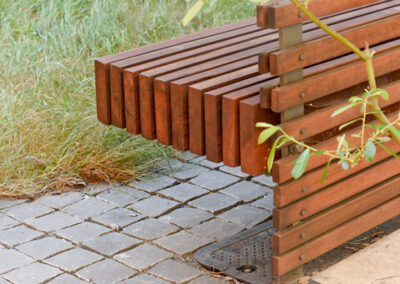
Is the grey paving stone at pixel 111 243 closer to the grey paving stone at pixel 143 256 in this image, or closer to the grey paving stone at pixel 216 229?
the grey paving stone at pixel 143 256

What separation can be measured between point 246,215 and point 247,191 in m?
0.35

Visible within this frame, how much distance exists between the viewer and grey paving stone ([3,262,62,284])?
12.2 ft

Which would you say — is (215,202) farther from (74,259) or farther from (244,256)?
(74,259)

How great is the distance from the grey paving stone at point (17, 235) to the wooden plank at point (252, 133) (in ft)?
4.90

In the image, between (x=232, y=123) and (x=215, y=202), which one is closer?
(x=232, y=123)

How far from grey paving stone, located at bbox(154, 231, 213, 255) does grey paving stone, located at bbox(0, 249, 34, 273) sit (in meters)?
0.70

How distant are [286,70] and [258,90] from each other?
1.01ft

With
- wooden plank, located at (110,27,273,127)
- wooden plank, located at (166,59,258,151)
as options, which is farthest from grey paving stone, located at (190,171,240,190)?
wooden plank, located at (166,59,258,151)

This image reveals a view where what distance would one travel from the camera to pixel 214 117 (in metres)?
3.37

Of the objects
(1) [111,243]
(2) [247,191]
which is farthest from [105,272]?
(2) [247,191]

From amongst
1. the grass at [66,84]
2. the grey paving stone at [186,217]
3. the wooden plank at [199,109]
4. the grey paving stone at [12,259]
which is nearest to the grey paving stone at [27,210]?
the grass at [66,84]

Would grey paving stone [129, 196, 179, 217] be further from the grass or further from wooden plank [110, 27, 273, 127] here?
wooden plank [110, 27, 273, 127]

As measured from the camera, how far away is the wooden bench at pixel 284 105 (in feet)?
10.3

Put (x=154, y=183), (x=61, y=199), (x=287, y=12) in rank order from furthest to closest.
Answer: (x=154, y=183), (x=61, y=199), (x=287, y=12)
